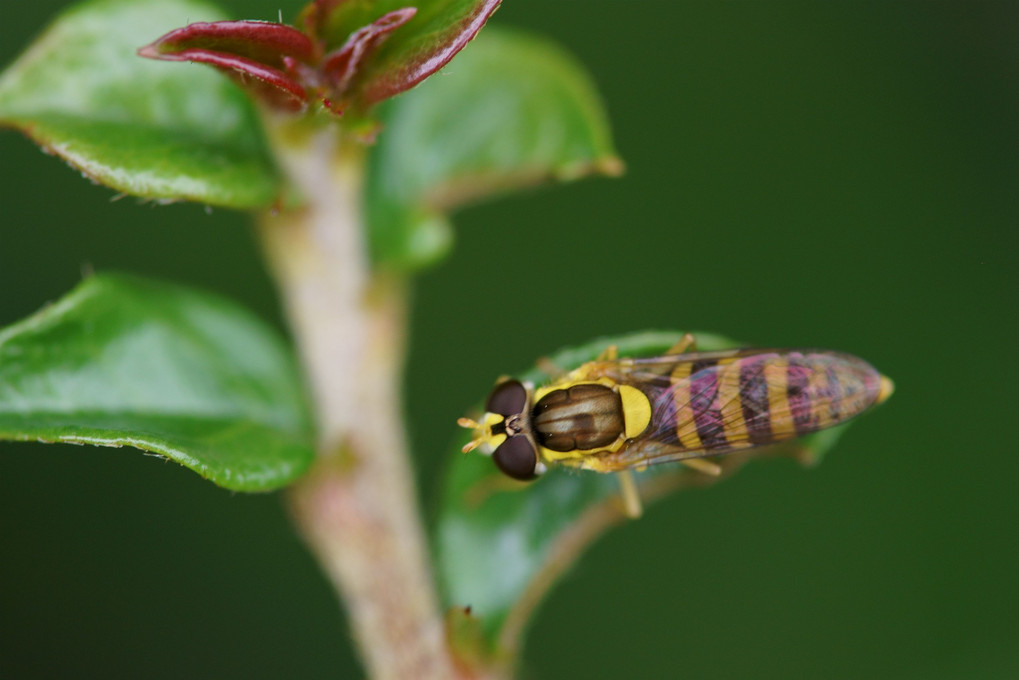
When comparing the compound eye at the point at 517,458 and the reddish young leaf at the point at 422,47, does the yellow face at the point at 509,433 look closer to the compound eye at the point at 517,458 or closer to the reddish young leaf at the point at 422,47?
the compound eye at the point at 517,458

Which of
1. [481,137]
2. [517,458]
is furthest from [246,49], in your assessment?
[517,458]

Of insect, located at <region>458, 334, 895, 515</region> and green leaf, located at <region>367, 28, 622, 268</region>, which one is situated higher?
green leaf, located at <region>367, 28, 622, 268</region>

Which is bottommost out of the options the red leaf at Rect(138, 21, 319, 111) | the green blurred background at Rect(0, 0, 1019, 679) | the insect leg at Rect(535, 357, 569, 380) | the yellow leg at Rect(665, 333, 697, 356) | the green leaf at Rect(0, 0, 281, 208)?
the green blurred background at Rect(0, 0, 1019, 679)

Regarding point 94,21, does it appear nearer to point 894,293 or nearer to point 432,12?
point 432,12

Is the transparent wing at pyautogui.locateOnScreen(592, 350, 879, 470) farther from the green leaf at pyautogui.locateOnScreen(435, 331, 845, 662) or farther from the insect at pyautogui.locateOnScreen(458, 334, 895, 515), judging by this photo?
the green leaf at pyautogui.locateOnScreen(435, 331, 845, 662)

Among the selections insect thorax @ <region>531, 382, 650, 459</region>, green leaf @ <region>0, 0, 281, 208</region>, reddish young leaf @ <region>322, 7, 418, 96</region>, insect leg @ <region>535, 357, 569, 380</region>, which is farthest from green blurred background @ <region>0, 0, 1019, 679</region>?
reddish young leaf @ <region>322, 7, 418, 96</region>

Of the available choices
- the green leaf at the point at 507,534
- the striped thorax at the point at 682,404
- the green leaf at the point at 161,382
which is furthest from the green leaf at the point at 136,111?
the striped thorax at the point at 682,404

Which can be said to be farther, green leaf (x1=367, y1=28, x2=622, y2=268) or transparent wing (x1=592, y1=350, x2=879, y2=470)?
transparent wing (x1=592, y1=350, x2=879, y2=470)
